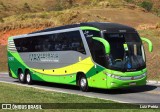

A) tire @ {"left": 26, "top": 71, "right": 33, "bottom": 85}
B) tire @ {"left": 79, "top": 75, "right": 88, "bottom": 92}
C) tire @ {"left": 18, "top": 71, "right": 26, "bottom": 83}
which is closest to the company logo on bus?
tire @ {"left": 26, "top": 71, "right": 33, "bottom": 85}

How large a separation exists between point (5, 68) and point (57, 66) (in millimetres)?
27213

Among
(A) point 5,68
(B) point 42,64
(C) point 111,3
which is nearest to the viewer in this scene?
(B) point 42,64

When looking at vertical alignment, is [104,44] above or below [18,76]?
above

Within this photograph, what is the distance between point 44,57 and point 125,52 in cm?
712

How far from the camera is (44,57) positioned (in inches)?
966

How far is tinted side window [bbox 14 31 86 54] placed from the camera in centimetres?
2080

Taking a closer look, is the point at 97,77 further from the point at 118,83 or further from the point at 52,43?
the point at 52,43

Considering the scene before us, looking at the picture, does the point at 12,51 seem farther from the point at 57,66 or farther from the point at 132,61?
the point at 132,61

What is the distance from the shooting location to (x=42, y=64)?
25.0m

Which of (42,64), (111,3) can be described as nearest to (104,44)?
(42,64)

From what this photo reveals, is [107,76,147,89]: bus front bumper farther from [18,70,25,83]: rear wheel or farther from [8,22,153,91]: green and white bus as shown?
[18,70,25,83]: rear wheel

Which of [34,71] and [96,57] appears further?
[34,71]

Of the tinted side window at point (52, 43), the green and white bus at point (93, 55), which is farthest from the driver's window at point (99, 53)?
the tinted side window at point (52, 43)

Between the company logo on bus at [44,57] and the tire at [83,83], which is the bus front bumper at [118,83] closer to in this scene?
the tire at [83,83]
